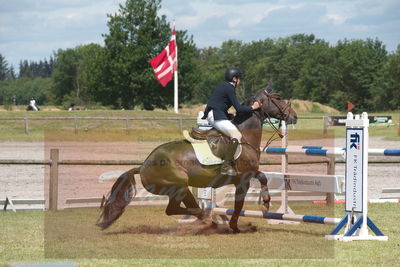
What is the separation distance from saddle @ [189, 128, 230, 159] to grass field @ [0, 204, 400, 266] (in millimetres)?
1321

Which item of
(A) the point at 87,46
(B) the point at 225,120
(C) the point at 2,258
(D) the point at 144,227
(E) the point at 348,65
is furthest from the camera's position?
(A) the point at 87,46

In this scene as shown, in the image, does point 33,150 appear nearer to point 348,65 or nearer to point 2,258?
point 2,258

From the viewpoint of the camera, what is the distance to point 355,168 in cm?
964

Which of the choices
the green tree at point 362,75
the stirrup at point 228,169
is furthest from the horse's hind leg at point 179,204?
the green tree at point 362,75

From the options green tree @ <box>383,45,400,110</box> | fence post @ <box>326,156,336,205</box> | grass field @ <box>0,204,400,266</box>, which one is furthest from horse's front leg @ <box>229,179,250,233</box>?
green tree @ <box>383,45,400,110</box>

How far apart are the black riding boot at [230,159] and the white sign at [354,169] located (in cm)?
171

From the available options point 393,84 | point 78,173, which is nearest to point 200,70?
point 393,84

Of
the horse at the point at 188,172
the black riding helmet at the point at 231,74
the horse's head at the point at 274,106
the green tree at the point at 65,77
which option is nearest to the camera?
the horse at the point at 188,172

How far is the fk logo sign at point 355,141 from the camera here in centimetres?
960

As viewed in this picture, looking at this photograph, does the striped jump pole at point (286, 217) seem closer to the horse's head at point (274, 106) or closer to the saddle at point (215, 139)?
the saddle at point (215, 139)

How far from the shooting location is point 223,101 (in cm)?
1030

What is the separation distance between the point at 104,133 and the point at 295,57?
89172mm

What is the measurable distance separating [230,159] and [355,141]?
1.92m

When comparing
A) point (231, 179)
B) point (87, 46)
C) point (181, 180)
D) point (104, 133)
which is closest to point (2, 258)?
point (181, 180)
